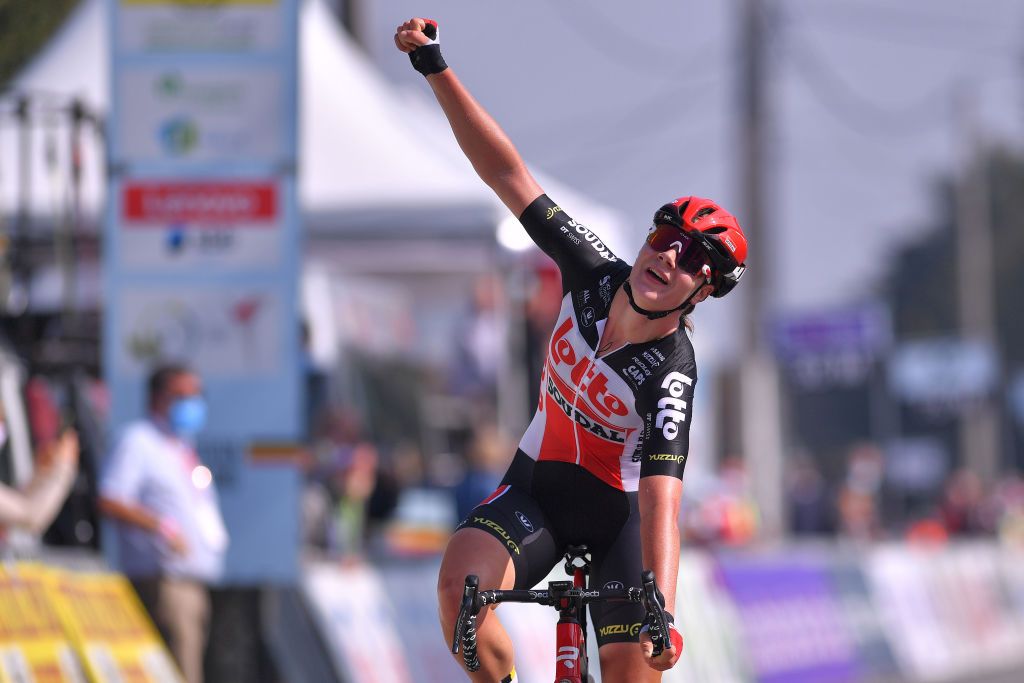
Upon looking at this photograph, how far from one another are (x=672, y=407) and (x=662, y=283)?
41cm

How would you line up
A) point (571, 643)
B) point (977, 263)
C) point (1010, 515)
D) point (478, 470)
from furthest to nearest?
point (977, 263)
point (1010, 515)
point (478, 470)
point (571, 643)

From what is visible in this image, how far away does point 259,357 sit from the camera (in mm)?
10852

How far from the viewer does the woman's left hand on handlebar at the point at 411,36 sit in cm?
648

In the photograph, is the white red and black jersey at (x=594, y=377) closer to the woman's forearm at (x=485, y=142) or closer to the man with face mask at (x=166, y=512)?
the woman's forearm at (x=485, y=142)

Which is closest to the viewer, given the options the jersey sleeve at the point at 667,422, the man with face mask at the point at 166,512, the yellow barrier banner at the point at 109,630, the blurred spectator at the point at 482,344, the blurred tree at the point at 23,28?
the jersey sleeve at the point at 667,422

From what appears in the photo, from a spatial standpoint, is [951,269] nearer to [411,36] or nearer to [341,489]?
[341,489]

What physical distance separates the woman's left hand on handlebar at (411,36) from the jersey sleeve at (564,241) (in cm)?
69

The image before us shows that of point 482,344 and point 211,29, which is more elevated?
point 211,29

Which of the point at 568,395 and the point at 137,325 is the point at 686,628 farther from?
the point at 568,395

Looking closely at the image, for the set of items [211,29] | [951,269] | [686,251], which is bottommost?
[686,251]

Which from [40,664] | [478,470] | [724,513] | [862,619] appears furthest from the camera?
[724,513]

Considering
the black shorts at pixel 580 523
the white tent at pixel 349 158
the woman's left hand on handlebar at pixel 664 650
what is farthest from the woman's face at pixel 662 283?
the white tent at pixel 349 158

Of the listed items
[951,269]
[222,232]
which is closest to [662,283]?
[222,232]

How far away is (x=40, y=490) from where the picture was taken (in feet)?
30.2
